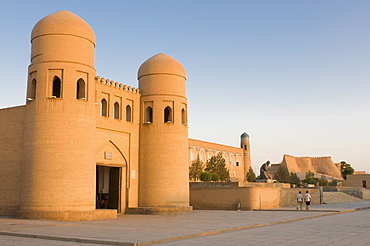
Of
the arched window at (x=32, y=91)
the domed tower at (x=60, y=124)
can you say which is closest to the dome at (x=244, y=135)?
the domed tower at (x=60, y=124)

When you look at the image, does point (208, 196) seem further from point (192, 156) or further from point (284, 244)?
point (192, 156)

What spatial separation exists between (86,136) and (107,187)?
A: 19.2 feet

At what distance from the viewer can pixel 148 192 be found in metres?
23.0

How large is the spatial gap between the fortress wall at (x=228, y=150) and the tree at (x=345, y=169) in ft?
121

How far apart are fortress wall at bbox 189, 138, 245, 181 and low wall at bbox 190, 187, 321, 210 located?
121ft

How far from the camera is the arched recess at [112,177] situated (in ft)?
71.1

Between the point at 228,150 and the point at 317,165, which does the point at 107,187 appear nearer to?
the point at 228,150

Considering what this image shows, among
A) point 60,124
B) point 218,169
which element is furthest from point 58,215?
point 218,169

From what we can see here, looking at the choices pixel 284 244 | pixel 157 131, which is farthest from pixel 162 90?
pixel 284 244

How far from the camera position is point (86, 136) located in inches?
744

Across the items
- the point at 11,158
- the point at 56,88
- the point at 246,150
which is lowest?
the point at 11,158

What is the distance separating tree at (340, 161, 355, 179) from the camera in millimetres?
104131

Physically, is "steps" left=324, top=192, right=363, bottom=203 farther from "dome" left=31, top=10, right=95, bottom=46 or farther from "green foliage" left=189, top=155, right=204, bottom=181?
"dome" left=31, top=10, right=95, bottom=46

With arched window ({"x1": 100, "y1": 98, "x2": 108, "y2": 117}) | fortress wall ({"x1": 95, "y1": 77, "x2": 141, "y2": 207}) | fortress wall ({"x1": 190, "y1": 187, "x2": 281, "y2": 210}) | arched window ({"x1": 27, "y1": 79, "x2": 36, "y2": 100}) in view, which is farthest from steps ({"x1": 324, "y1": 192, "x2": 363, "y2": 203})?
arched window ({"x1": 27, "y1": 79, "x2": 36, "y2": 100})
